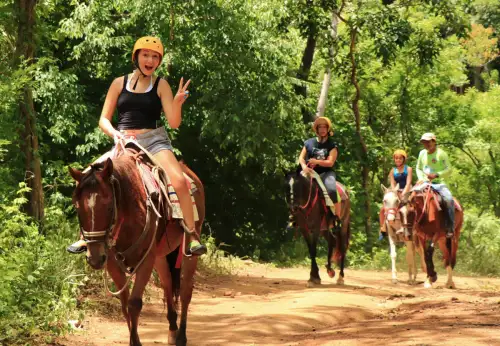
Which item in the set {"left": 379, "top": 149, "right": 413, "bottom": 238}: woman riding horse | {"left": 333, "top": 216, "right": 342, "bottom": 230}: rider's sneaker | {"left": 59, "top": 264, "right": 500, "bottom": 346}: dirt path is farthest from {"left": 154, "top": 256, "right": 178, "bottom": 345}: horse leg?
{"left": 379, "top": 149, "right": 413, "bottom": 238}: woman riding horse

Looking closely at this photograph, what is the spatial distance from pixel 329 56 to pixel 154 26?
8.99 m

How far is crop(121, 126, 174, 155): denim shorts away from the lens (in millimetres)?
9492

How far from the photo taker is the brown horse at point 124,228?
8087 mm

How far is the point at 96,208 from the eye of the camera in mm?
8086

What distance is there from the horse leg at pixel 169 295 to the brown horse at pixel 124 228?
0.03m

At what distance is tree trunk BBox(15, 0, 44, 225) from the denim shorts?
4.62 metres

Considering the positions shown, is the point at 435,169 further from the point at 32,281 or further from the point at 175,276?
the point at 32,281

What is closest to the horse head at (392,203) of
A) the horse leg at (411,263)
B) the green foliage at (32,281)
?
the horse leg at (411,263)

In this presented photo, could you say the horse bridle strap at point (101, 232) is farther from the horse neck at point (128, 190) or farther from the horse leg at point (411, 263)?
the horse leg at point (411, 263)

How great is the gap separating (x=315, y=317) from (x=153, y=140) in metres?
4.14

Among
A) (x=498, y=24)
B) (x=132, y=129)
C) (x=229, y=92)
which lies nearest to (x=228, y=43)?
(x=229, y=92)

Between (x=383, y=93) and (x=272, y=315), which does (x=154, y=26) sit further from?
(x=383, y=93)

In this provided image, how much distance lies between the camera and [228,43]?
22.3m

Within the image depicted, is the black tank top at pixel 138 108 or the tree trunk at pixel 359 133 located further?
the tree trunk at pixel 359 133
